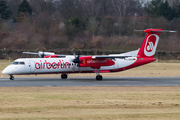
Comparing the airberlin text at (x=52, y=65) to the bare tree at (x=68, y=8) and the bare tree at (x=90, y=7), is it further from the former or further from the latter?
the bare tree at (x=90, y=7)

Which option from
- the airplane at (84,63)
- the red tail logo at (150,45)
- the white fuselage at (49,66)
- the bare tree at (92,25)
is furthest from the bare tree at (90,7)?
the white fuselage at (49,66)

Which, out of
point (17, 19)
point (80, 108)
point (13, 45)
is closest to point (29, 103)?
point (80, 108)

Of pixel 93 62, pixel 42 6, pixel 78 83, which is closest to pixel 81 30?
pixel 42 6

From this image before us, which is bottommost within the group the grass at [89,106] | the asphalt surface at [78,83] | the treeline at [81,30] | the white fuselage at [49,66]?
the grass at [89,106]

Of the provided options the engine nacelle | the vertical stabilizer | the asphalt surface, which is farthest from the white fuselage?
the vertical stabilizer

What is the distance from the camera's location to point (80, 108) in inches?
549

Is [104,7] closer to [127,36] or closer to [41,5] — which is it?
[41,5]

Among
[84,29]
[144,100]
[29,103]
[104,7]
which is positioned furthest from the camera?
[104,7]

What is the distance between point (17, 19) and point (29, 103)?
2438 inches

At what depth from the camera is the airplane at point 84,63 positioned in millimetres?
27250

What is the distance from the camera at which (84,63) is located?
1145 inches

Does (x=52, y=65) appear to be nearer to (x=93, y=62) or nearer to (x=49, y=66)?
(x=49, y=66)

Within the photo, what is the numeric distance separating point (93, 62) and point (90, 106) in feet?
49.3

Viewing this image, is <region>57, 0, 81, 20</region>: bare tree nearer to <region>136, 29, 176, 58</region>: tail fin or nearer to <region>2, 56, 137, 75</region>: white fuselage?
<region>136, 29, 176, 58</region>: tail fin
